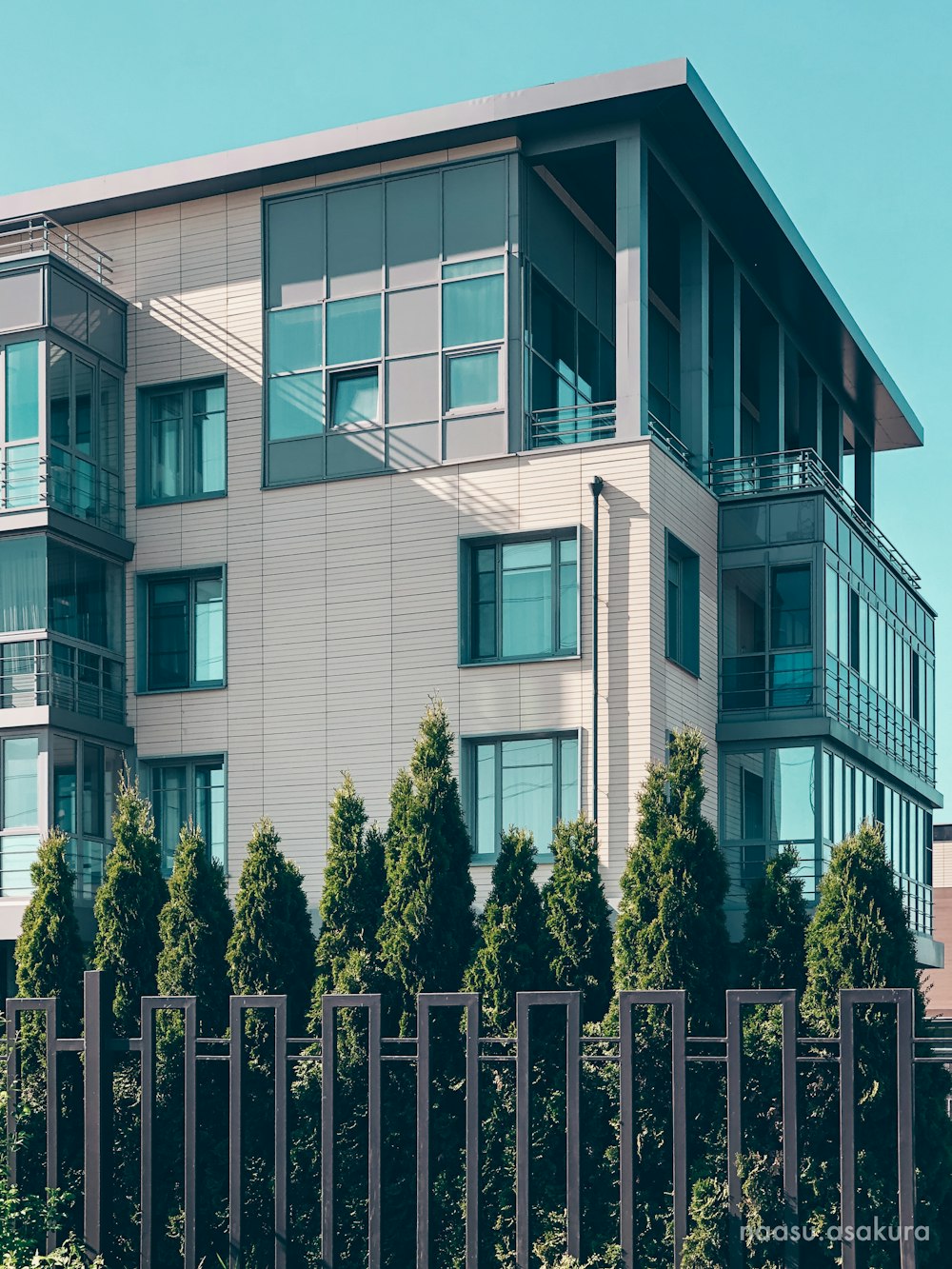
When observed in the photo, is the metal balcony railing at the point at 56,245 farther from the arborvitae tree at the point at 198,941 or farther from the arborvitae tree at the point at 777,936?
the arborvitae tree at the point at 777,936

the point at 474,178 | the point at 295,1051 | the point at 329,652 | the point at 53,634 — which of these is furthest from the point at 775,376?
the point at 295,1051

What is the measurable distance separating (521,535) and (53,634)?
649 centimetres

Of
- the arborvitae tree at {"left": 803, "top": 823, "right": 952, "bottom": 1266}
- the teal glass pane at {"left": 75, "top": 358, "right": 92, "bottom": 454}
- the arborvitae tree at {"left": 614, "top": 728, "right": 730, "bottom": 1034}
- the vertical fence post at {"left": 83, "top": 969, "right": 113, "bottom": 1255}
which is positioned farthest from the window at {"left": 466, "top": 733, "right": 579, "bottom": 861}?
the teal glass pane at {"left": 75, "top": 358, "right": 92, "bottom": 454}

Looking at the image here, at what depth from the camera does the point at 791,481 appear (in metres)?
34.5

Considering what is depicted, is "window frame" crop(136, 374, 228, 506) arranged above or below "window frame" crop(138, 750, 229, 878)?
above

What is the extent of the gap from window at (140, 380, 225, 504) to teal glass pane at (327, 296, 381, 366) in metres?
1.91

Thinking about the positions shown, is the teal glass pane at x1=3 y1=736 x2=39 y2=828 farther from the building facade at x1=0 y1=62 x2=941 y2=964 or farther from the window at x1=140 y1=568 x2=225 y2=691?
the window at x1=140 y1=568 x2=225 y2=691

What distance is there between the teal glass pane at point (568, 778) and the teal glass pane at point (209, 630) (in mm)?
5281

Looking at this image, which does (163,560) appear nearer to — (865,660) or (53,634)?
(53,634)

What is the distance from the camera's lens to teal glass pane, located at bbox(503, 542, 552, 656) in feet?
84.6

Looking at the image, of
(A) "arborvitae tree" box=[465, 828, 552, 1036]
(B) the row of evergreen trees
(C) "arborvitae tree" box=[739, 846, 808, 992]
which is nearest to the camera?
(B) the row of evergreen trees

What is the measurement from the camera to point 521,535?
25938 millimetres

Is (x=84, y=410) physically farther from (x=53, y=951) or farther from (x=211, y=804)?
(x=53, y=951)

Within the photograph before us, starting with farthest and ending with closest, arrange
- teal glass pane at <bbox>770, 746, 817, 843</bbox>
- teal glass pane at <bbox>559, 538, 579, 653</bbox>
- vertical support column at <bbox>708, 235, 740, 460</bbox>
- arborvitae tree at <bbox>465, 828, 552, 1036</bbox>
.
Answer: vertical support column at <bbox>708, 235, 740, 460</bbox> < teal glass pane at <bbox>770, 746, 817, 843</bbox> < teal glass pane at <bbox>559, 538, 579, 653</bbox> < arborvitae tree at <bbox>465, 828, 552, 1036</bbox>
